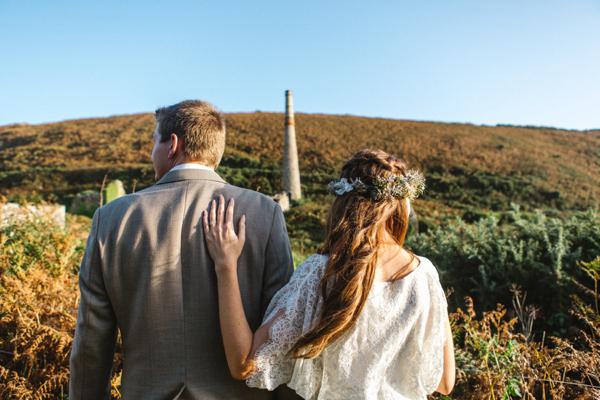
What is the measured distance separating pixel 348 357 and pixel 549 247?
5.17 metres

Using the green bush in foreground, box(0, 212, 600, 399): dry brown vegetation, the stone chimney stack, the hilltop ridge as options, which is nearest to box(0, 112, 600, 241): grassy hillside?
the hilltop ridge

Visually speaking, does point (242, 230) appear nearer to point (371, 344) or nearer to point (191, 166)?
point (191, 166)

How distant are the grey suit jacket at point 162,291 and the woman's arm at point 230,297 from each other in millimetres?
88

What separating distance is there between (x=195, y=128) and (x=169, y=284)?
825 mm

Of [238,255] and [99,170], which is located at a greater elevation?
[238,255]

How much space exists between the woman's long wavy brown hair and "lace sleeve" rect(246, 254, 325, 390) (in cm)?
6

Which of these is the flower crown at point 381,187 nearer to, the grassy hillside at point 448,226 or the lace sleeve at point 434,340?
the lace sleeve at point 434,340

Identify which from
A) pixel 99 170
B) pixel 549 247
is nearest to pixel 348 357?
pixel 549 247

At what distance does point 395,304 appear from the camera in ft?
5.68

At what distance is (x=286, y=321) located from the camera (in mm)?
1774

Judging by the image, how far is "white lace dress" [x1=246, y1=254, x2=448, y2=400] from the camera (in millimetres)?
1734

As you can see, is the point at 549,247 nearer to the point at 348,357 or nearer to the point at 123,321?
the point at 348,357

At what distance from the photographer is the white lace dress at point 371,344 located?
5.69 feet

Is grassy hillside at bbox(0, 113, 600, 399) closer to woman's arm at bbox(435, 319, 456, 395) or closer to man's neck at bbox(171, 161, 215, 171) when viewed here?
woman's arm at bbox(435, 319, 456, 395)
